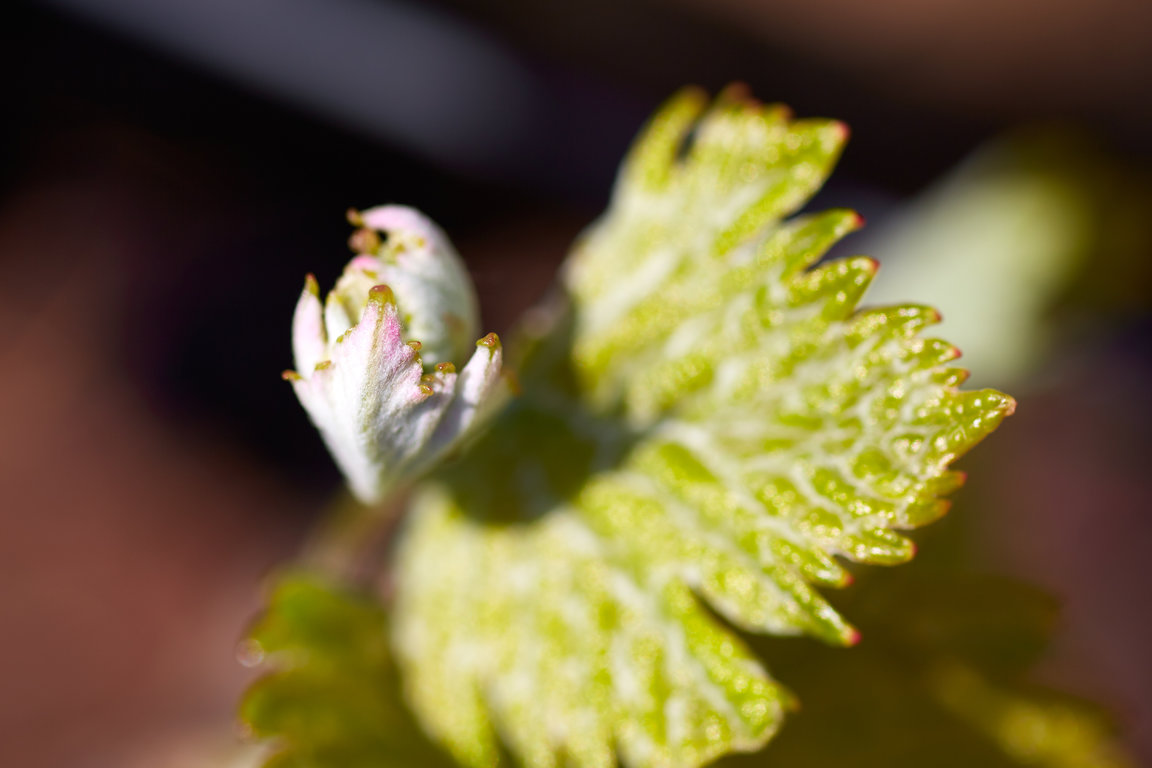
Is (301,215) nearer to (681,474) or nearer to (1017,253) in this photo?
(1017,253)

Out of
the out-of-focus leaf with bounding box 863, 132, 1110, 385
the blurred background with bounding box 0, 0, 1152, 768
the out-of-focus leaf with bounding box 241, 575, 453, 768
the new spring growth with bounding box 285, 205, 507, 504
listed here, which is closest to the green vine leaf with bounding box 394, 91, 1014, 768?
the out-of-focus leaf with bounding box 241, 575, 453, 768

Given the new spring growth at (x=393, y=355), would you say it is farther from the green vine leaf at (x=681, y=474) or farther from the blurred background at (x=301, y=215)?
the blurred background at (x=301, y=215)

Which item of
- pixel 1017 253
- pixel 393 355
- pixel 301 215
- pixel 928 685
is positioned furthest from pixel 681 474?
pixel 301 215

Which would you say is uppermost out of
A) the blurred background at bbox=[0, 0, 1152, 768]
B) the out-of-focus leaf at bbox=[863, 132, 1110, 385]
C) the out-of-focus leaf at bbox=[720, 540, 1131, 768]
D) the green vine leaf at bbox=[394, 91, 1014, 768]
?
the blurred background at bbox=[0, 0, 1152, 768]

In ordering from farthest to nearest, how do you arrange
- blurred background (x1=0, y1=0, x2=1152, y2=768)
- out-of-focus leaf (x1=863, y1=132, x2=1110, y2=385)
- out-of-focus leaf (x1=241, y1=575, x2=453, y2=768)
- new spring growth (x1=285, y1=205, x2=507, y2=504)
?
1. blurred background (x1=0, y1=0, x2=1152, y2=768)
2. out-of-focus leaf (x1=863, y1=132, x2=1110, y2=385)
3. out-of-focus leaf (x1=241, y1=575, x2=453, y2=768)
4. new spring growth (x1=285, y1=205, x2=507, y2=504)

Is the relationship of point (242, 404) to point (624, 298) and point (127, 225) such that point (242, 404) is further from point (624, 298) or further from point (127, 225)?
point (624, 298)

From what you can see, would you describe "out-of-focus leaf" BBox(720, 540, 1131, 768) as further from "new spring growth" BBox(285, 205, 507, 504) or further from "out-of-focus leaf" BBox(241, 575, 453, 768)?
"new spring growth" BBox(285, 205, 507, 504)

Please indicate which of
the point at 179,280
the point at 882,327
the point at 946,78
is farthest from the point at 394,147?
the point at 882,327
